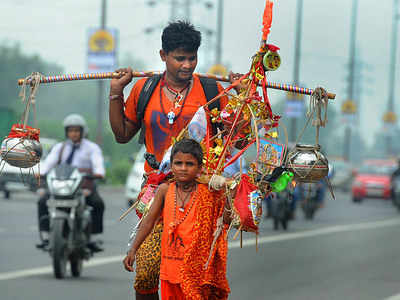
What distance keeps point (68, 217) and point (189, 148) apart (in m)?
6.32

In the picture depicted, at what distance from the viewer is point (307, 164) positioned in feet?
19.5

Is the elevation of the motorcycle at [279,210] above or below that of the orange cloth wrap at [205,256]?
below

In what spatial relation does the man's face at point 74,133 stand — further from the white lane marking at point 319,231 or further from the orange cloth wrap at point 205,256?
the orange cloth wrap at point 205,256

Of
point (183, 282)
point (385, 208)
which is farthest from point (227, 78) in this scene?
point (385, 208)

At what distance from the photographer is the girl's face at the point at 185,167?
5.67 meters

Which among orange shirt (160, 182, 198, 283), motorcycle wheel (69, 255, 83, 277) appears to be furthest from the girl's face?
motorcycle wheel (69, 255, 83, 277)

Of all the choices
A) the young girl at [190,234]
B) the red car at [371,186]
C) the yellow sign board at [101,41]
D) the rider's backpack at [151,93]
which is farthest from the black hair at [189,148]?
the red car at [371,186]

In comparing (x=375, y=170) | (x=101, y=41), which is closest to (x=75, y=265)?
(x=101, y=41)

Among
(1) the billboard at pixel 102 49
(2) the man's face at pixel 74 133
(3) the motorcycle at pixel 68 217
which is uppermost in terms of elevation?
(1) the billboard at pixel 102 49

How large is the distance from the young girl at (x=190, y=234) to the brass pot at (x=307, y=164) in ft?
1.67

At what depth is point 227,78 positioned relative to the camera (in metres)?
6.66

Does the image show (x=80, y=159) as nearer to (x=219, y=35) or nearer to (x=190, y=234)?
(x=190, y=234)

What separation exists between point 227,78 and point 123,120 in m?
0.78

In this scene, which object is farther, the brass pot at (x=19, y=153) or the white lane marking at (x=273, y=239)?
the white lane marking at (x=273, y=239)
